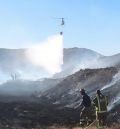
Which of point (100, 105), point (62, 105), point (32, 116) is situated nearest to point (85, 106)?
point (100, 105)

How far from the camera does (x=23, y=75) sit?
16712cm

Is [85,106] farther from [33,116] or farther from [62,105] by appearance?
[62,105]

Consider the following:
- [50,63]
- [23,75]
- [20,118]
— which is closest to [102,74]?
[20,118]

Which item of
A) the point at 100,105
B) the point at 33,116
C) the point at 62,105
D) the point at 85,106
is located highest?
the point at 100,105

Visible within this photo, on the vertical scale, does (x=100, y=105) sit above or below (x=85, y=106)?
above

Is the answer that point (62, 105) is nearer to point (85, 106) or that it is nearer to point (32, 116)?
point (32, 116)

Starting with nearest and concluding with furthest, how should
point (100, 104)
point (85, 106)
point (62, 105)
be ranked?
1. point (100, 104)
2. point (85, 106)
3. point (62, 105)

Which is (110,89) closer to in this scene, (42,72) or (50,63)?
(50,63)

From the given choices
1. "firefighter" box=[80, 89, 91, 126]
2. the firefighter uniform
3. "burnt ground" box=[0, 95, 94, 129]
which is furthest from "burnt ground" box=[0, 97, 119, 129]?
the firefighter uniform

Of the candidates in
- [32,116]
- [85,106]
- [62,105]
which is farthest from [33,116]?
[85,106]

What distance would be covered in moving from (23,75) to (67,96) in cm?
11057

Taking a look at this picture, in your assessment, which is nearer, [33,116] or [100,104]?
[100,104]

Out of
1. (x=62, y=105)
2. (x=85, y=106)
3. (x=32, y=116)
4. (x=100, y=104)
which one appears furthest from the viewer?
(x=62, y=105)

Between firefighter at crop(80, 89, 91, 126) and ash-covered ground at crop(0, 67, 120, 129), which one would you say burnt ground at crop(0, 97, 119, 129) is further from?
firefighter at crop(80, 89, 91, 126)
